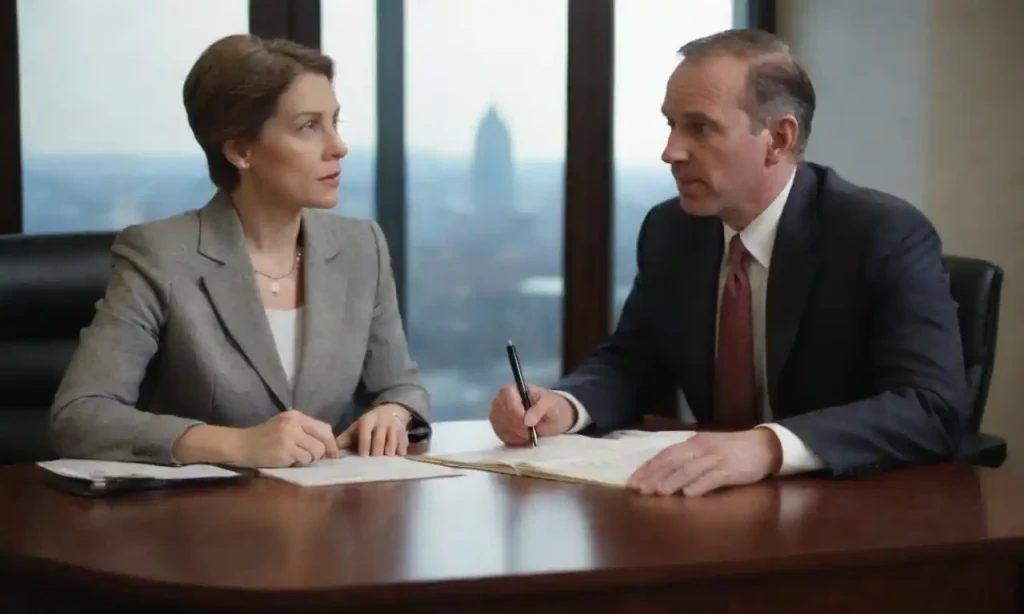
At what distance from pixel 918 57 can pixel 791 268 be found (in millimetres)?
1461

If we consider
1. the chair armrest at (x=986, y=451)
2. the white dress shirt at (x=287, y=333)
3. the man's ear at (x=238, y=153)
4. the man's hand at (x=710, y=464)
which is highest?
the man's ear at (x=238, y=153)

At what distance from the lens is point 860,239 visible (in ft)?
6.55

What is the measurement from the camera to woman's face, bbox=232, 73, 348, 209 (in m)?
2.21

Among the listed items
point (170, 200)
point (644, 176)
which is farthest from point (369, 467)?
point (644, 176)

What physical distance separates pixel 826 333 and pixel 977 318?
472 millimetres

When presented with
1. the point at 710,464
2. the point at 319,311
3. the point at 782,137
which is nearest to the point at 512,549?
the point at 710,464

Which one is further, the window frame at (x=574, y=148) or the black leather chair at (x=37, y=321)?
the window frame at (x=574, y=148)

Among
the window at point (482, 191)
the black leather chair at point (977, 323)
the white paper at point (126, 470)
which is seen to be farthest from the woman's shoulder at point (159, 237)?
the black leather chair at point (977, 323)

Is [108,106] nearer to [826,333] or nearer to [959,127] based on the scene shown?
[826,333]

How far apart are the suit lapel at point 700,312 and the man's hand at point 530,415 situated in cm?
27

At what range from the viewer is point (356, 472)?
173cm

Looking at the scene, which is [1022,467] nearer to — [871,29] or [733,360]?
[871,29]

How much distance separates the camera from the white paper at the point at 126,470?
1.62 metres

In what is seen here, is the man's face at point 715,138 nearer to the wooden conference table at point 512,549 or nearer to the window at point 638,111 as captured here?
the wooden conference table at point 512,549
